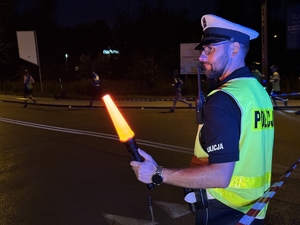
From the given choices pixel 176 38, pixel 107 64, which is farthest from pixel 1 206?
pixel 176 38

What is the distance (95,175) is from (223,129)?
527 cm

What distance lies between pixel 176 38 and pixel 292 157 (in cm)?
3155

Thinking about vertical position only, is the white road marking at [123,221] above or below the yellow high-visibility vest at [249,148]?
below

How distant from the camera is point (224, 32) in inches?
73.2

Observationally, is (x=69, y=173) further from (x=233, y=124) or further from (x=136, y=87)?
(x=136, y=87)

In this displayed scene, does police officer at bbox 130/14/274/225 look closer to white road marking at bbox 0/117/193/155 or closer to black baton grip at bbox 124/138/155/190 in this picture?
black baton grip at bbox 124/138/155/190

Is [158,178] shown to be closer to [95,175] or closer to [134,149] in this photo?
[134,149]

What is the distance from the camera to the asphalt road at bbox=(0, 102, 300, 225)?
485 centimetres

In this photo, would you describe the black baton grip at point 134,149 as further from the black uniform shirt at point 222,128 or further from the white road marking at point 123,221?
the white road marking at point 123,221

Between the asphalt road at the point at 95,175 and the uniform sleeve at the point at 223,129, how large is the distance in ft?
10.2

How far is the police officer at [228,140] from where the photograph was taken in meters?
1.69

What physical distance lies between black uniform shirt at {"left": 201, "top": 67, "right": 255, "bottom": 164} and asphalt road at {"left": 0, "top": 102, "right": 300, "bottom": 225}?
310cm

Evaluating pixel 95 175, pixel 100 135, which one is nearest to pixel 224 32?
pixel 95 175

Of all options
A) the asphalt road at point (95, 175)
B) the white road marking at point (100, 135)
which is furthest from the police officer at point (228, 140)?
the white road marking at point (100, 135)
